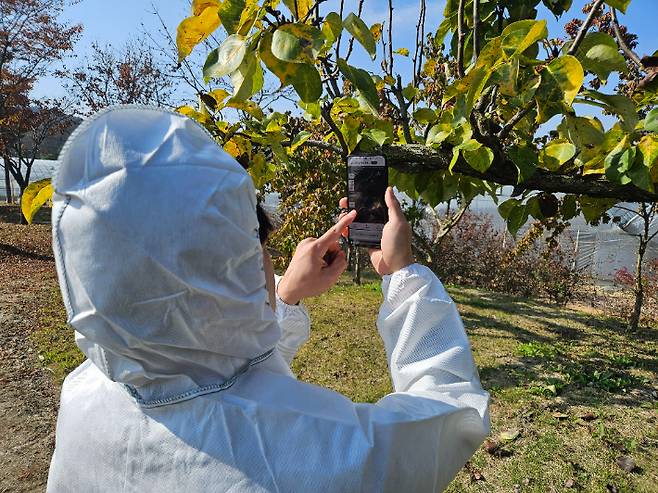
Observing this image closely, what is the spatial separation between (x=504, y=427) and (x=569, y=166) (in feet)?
7.06

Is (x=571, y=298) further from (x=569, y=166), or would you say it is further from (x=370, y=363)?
(x=569, y=166)

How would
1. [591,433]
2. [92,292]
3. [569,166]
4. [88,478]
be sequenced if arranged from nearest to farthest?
[92,292], [88,478], [569,166], [591,433]

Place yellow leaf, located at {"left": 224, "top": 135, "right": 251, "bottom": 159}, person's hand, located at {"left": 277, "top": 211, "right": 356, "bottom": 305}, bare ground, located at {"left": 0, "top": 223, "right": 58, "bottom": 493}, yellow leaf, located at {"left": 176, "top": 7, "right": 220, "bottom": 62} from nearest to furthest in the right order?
yellow leaf, located at {"left": 176, "top": 7, "right": 220, "bottom": 62} → person's hand, located at {"left": 277, "top": 211, "right": 356, "bottom": 305} → yellow leaf, located at {"left": 224, "top": 135, "right": 251, "bottom": 159} → bare ground, located at {"left": 0, "top": 223, "right": 58, "bottom": 493}

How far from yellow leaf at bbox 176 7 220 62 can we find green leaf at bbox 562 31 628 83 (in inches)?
35.4

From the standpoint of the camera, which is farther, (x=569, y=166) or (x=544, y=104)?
(x=569, y=166)

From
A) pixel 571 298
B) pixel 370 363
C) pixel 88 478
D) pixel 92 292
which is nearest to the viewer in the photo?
pixel 92 292

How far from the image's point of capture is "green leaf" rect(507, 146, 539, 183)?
1.39 m

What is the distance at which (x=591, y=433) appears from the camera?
3088 millimetres

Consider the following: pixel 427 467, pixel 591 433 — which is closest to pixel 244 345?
pixel 427 467

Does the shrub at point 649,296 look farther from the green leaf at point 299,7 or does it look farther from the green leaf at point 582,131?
the green leaf at point 299,7

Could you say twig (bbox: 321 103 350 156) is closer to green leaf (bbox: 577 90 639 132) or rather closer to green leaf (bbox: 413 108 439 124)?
green leaf (bbox: 413 108 439 124)

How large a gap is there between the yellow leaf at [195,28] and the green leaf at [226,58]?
11cm

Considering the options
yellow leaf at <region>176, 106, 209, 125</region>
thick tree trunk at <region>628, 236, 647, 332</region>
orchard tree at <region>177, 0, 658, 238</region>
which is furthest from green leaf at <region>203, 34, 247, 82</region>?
thick tree trunk at <region>628, 236, 647, 332</region>

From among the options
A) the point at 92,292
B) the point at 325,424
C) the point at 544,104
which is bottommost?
the point at 325,424
